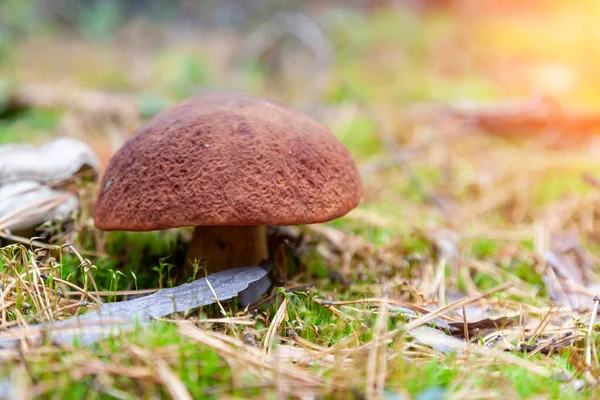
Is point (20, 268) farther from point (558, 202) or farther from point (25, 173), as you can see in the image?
point (558, 202)

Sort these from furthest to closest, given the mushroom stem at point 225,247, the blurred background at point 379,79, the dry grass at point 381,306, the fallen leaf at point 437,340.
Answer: the blurred background at point 379,79 → the mushroom stem at point 225,247 → the fallen leaf at point 437,340 → the dry grass at point 381,306

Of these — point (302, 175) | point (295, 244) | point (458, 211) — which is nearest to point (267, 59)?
point (458, 211)

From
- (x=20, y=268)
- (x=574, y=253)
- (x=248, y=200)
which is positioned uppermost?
(x=248, y=200)

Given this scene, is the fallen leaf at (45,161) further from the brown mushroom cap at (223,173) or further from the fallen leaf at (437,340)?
the fallen leaf at (437,340)

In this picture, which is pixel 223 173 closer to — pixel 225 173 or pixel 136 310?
pixel 225 173

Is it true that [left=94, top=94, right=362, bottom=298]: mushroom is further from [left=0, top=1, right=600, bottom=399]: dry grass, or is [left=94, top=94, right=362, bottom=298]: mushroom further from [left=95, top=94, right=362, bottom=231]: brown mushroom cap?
[left=0, top=1, right=600, bottom=399]: dry grass

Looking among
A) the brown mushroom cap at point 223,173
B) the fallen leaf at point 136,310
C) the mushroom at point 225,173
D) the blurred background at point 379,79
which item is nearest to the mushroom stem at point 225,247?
the mushroom at point 225,173

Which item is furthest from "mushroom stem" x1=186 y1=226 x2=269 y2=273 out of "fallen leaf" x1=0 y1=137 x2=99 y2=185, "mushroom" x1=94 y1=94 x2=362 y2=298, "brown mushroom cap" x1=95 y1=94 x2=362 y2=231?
"fallen leaf" x1=0 y1=137 x2=99 y2=185
